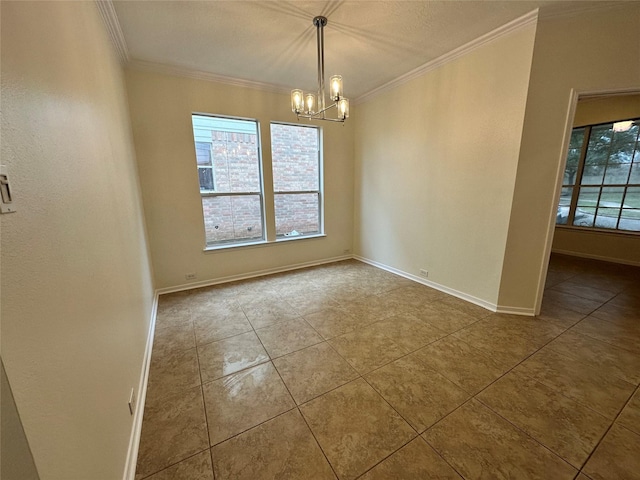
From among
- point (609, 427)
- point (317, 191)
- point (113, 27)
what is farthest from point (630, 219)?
point (113, 27)

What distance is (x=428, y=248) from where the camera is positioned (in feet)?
11.7

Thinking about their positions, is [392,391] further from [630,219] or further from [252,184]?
[630,219]

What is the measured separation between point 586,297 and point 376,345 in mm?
2998

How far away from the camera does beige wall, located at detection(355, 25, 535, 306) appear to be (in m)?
2.58

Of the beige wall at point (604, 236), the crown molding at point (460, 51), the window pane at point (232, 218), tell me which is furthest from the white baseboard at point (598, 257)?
→ the window pane at point (232, 218)

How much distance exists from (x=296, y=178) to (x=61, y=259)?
3612 mm

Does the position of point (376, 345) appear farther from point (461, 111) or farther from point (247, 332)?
point (461, 111)

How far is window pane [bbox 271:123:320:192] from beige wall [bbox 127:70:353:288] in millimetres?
175

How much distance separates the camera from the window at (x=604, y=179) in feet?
14.2

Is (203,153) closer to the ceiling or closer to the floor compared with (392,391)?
closer to the ceiling

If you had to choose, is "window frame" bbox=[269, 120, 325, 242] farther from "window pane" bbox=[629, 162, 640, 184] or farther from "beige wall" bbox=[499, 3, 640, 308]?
"window pane" bbox=[629, 162, 640, 184]

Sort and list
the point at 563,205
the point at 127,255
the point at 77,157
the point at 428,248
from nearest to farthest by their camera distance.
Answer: the point at 77,157
the point at 127,255
the point at 428,248
the point at 563,205

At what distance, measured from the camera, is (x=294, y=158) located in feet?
13.7

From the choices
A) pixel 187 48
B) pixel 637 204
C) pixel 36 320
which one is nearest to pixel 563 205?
pixel 637 204
